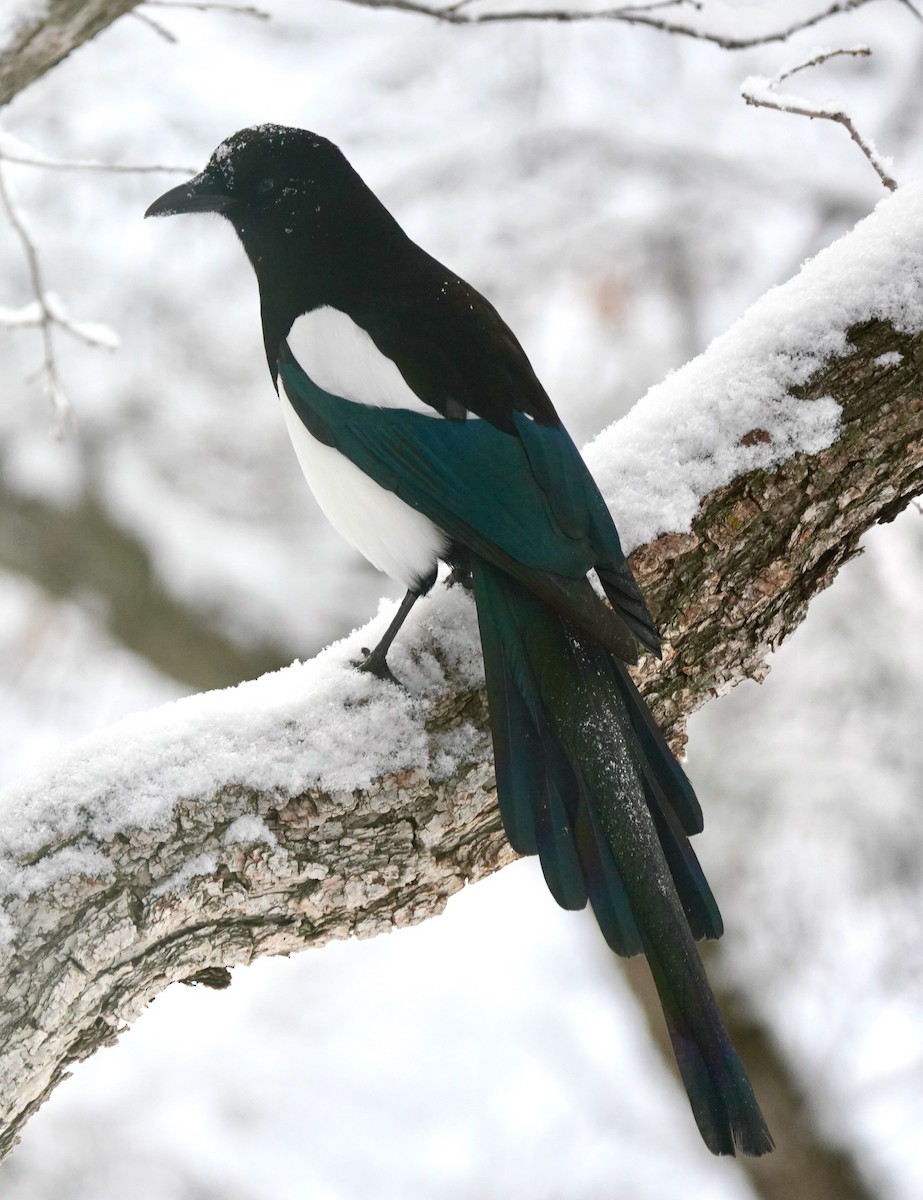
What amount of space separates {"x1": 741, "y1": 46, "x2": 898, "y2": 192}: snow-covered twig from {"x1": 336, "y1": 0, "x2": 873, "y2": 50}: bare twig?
44 cm

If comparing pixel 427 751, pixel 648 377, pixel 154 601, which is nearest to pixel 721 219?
pixel 648 377

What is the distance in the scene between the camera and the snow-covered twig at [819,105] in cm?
196

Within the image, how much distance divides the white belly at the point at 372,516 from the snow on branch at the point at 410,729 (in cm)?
8

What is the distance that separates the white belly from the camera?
180 centimetres

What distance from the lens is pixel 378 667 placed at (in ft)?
5.30

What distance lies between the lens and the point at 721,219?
497 centimetres

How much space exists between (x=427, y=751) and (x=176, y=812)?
1.10 ft

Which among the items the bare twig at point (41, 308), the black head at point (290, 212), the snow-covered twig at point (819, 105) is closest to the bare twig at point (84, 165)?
the bare twig at point (41, 308)

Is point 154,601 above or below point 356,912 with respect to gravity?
above

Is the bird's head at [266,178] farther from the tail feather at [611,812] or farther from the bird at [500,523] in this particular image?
the tail feather at [611,812]

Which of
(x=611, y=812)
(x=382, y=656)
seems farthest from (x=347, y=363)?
(x=611, y=812)

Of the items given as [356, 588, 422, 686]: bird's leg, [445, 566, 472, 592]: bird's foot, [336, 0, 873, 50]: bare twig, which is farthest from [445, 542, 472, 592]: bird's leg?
[336, 0, 873, 50]: bare twig

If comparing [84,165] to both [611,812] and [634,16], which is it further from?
[611,812]

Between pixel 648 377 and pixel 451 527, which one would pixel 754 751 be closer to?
pixel 648 377
